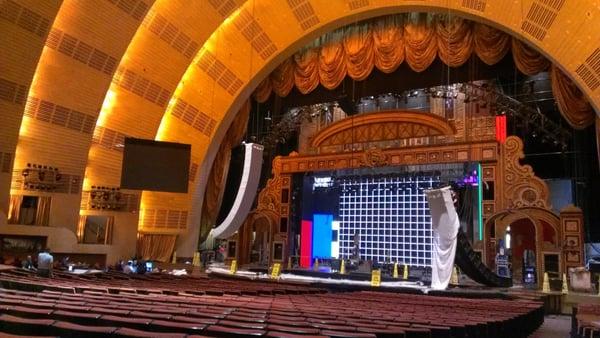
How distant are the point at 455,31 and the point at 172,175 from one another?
1049cm

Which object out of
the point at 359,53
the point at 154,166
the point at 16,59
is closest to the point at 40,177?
the point at 154,166

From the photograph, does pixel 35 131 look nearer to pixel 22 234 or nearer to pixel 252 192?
pixel 22 234

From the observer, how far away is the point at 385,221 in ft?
61.9

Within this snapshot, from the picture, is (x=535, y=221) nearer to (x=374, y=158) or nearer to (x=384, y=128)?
(x=374, y=158)

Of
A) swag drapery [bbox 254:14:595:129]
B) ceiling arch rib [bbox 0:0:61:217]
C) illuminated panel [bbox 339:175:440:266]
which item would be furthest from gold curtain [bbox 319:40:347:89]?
ceiling arch rib [bbox 0:0:61:217]

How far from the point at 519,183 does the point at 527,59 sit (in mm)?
3910

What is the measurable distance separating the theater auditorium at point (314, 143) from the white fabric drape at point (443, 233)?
4 centimetres

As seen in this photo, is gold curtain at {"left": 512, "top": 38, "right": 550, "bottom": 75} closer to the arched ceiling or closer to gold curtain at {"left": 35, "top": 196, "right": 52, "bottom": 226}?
the arched ceiling

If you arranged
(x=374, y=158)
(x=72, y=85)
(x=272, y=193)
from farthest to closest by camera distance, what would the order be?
(x=272, y=193)
(x=374, y=158)
(x=72, y=85)

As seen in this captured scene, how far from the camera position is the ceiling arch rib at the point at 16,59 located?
12688 mm

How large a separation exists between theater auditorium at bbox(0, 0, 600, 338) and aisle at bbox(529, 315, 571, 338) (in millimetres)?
177

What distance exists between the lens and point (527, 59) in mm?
14703

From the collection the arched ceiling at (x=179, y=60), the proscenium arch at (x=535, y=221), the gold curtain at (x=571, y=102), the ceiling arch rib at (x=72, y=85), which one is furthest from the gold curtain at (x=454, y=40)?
the ceiling arch rib at (x=72, y=85)

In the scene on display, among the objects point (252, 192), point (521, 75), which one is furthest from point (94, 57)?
point (521, 75)
